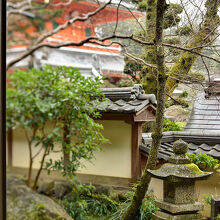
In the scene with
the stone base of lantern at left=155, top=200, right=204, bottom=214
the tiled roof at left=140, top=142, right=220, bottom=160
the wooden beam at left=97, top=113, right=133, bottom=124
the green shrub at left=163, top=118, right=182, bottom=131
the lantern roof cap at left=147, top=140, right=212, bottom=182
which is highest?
the wooden beam at left=97, top=113, right=133, bottom=124

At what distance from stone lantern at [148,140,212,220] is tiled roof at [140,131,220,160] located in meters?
0.06

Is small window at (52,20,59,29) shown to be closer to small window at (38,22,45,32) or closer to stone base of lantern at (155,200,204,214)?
small window at (38,22,45,32)

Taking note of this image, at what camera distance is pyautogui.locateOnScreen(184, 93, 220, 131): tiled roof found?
145cm

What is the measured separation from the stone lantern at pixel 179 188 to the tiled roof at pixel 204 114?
126 millimetres

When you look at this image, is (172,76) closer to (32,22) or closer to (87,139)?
(87,139)

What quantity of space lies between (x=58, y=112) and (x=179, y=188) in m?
0.70

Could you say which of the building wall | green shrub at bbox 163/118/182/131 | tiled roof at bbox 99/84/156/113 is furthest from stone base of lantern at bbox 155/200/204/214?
tiled roof at bbox 99/84/156/113

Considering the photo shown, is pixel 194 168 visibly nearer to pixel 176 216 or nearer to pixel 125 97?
pixel 176 216

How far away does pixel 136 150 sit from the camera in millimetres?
1528

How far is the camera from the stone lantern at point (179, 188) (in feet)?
4.55

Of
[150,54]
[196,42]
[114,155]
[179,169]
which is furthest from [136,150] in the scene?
[196,42]

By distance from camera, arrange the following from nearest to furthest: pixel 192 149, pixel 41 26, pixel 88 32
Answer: pixel 41 26 → pixel 88 32 → pixel 192 149

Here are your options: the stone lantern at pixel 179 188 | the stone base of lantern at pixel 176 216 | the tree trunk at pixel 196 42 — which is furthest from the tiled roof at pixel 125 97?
the stone base of lantern at pixel 176 216

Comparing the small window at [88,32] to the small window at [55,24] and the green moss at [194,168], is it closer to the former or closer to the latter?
the small window at [55,24]
